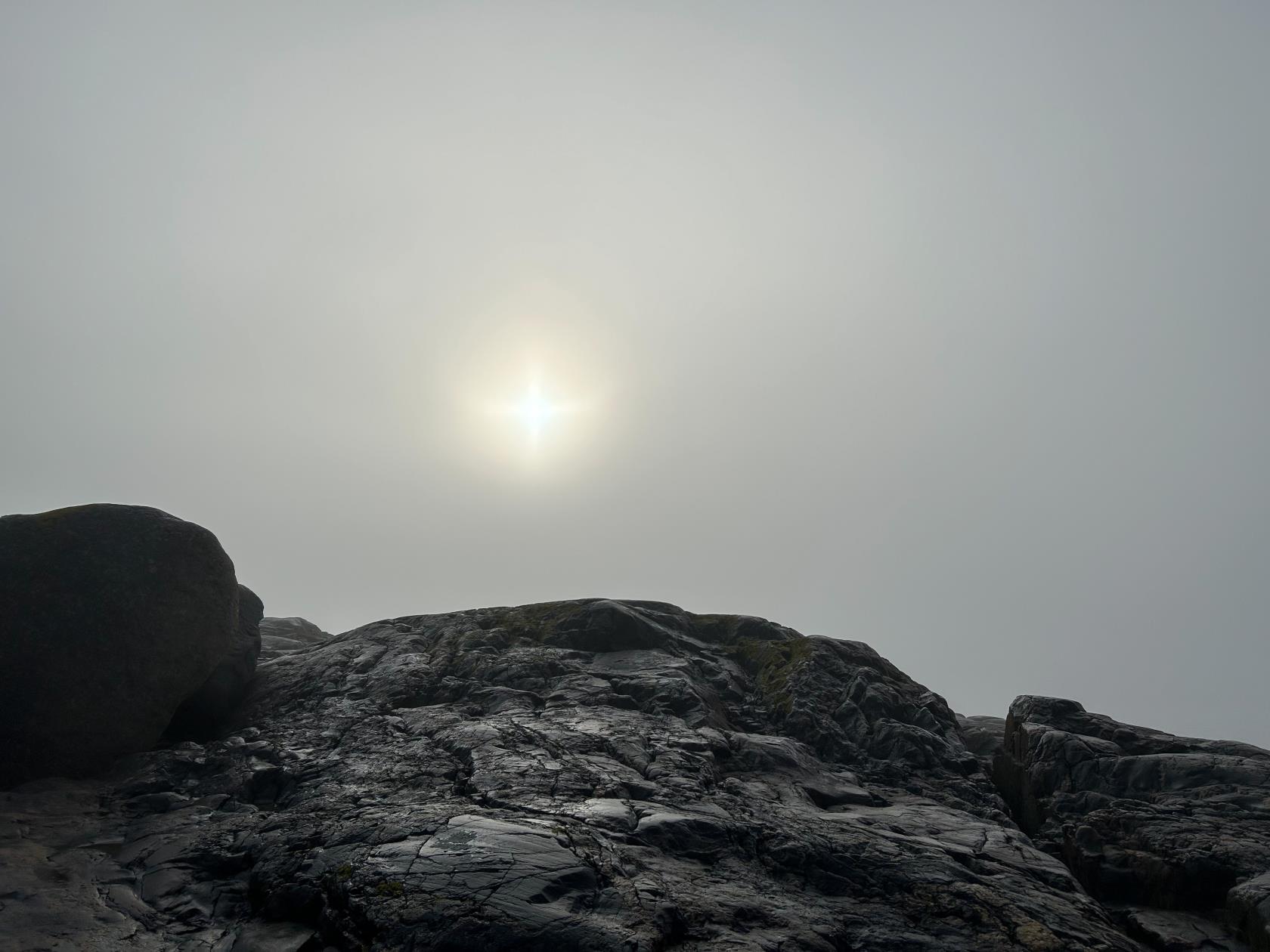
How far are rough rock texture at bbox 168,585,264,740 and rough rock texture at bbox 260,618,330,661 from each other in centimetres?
319

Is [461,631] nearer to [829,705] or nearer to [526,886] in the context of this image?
[829,705]

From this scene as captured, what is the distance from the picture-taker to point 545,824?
55.2ft

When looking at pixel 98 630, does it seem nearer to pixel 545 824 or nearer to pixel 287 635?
pixel 545 824

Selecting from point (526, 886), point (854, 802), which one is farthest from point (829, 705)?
point (526, 886)

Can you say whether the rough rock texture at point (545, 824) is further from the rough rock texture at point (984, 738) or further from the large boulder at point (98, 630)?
the rough rock texture at point (984, 738)

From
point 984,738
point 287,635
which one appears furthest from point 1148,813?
point 287,635

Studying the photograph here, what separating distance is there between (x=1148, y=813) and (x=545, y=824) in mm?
15805

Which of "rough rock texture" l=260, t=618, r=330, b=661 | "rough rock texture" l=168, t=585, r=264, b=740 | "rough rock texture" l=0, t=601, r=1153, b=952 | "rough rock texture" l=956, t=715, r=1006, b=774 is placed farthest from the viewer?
"rough rock texture" l=260, t=618, r=330, b=661

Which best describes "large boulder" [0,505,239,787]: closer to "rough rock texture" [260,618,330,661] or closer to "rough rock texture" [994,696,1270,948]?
"rough rock texture" [260,618,330,661]

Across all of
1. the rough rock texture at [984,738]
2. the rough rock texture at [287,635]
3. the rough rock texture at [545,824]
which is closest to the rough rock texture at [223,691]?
the rough rock texture at [545,824]

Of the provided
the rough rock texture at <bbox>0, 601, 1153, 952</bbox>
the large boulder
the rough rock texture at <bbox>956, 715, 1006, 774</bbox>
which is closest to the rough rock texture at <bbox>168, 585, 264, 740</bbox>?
the large boulder

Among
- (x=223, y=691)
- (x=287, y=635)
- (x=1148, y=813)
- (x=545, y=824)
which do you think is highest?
(x=287, y=635)

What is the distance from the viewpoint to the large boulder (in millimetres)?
21828

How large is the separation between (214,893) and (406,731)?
26.9 feet
